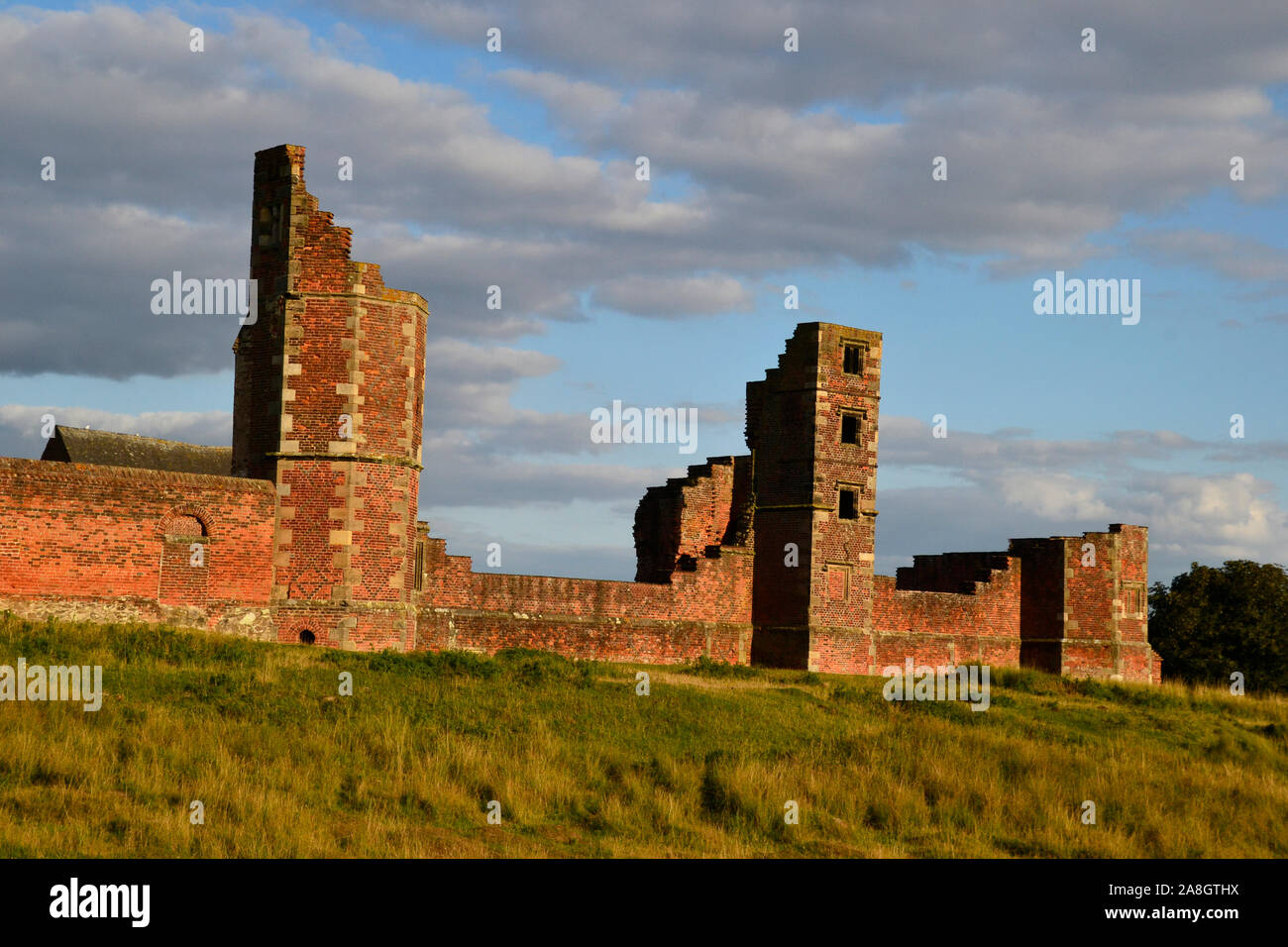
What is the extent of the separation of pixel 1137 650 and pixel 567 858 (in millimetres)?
31959

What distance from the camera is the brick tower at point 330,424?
2695 centimetres

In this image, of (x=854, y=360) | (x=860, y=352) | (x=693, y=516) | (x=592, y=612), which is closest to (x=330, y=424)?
(x=592, y=612)

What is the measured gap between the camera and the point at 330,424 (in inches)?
1074

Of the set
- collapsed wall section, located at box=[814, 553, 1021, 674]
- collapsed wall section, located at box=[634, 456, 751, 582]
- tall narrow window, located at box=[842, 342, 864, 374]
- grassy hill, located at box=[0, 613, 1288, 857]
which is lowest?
grassy hill, located at box=[0, 613, 1288, 857]

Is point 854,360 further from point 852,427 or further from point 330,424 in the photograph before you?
point 330,424

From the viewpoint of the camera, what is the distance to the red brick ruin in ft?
81.6

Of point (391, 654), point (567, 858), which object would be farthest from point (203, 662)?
point (567, 858)

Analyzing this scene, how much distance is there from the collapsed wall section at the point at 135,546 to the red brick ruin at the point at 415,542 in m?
0.04

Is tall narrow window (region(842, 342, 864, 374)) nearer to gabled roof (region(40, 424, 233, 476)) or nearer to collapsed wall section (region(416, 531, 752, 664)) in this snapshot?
collapsed wall section (region(416, 531, 752, 664))

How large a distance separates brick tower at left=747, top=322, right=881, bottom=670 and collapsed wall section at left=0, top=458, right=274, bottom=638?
562 inches

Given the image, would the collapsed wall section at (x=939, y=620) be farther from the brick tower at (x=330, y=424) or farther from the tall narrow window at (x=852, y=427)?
the brick tower at (x=330, y=424)

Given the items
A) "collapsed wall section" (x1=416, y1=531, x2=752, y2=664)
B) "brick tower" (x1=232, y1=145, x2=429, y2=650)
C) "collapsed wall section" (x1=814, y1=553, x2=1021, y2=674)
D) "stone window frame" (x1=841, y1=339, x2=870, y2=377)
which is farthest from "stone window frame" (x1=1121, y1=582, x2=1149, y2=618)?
"brick tower" (x1=232, y1=145, x2=429, y2=650)

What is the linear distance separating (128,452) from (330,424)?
12250 mm
